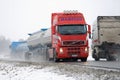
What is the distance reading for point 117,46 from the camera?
32.2m

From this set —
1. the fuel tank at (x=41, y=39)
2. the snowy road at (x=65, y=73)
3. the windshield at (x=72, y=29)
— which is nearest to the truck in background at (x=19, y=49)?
the fuel tank at (x=41, y=39)

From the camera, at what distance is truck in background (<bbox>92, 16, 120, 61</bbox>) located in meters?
32.3

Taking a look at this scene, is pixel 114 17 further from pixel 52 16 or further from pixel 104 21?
pixel 52 16

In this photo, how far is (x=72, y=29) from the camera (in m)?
28.2

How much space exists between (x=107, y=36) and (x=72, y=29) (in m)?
5.58

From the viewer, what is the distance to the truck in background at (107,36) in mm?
32344

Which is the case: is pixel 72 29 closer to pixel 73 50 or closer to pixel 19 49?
pixel 73 50

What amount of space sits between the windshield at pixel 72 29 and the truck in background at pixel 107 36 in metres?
5.07

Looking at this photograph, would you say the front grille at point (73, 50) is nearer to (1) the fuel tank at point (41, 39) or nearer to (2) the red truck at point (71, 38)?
(2) the red truck at point (71, 38)

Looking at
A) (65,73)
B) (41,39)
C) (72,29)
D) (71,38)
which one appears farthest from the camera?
(41,39)

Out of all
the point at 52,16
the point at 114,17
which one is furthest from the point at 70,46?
the point at 114,17

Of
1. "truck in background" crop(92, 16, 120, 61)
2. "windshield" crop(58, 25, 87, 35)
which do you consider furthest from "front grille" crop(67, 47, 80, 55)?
"truck in background" crop(92, 16, 120, 61)

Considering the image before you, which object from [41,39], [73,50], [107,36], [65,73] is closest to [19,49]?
[41,39]

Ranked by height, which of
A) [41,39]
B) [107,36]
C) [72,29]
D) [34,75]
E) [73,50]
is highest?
[72,29]
